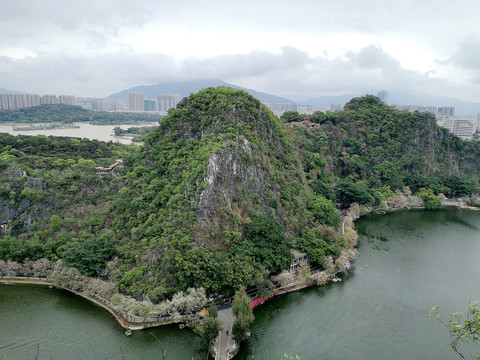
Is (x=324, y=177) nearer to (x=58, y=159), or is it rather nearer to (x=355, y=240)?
(x=355, y=240)

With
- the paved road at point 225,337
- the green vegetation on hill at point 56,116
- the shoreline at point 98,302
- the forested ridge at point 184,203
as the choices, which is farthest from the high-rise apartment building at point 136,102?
the paved road at point 225,337

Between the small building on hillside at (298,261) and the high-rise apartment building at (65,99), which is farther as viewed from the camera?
the high-rise apartment building at (65,99)

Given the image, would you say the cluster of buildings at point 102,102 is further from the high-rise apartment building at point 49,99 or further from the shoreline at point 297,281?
the shoreline at point 297,281

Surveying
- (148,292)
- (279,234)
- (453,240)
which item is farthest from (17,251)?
(453,240)

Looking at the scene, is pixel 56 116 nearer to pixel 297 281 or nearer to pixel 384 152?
pixel 384 152

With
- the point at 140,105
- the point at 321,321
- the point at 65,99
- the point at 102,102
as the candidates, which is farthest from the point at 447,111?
the point at 321,321
